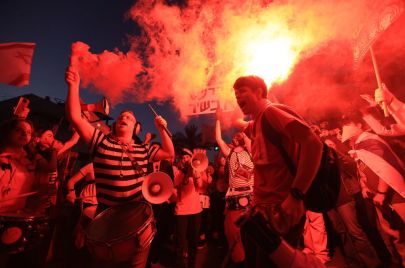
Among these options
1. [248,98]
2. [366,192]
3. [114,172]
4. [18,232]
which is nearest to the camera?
[248,98]

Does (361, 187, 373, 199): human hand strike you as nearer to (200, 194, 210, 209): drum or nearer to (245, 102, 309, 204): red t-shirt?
(200, 194, 210, 209): drum

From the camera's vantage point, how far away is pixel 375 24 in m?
4.67

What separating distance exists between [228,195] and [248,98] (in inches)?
118

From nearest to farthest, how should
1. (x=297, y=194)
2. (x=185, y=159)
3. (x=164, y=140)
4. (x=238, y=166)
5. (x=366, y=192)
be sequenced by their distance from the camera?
(x=297, y=194), (x=164, y=140), (x=238, y=166), (x=366, y=192), (x=185, y=159)

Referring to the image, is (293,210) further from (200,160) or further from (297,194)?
(200,160)

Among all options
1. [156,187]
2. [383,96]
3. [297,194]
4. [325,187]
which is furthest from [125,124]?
[383,96]

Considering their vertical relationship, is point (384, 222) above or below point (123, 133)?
below

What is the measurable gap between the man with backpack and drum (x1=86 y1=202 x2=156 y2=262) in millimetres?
1220

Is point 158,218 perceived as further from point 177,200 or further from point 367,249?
point 367,249

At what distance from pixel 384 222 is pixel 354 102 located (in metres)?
4.03

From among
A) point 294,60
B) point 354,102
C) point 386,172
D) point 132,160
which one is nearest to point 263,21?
point 294,60

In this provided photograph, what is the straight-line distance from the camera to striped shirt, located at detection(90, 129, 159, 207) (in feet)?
9.76

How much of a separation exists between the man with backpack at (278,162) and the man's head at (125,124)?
71.7 inches

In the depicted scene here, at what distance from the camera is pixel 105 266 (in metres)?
2.58
